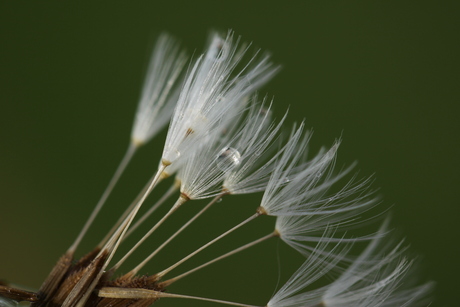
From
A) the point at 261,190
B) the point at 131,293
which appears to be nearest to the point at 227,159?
the point at 261,190

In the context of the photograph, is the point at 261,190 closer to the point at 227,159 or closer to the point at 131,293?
the point at 227,159

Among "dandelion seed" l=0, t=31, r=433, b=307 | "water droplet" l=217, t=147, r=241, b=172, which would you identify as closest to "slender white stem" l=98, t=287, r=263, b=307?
"dandelion seed" l=0, t=31, r=433, b=307

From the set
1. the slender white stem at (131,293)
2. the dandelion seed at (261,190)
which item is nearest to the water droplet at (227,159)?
the dandelion seed at (261,190)

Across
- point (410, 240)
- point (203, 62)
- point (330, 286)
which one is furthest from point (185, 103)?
point (410, 240)

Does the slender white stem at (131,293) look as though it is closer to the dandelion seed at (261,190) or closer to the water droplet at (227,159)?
the dandelion seed at (261,190)

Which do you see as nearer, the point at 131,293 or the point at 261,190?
the point at 131,293

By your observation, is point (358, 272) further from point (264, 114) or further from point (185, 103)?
point (185, 103)

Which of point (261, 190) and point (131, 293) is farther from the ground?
point (261, 190)

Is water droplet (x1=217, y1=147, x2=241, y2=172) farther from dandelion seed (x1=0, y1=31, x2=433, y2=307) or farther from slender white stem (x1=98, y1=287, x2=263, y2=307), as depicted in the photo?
slender white stem (x1=98, y1=287, x2=263, y2=307)
